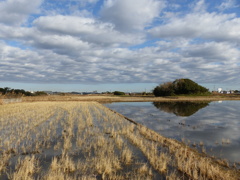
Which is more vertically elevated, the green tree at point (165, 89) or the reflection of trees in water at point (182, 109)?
the green tree at point (165, 89)

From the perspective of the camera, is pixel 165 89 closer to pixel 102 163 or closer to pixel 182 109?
pixel 182 109

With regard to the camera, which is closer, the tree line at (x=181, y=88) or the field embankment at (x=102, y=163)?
the field embankment at (x=102, y=163)

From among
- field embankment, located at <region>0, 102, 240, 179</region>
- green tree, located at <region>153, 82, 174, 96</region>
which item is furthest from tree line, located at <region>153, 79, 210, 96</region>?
field embankment, located at <region>0, 102, 240, 179</region>

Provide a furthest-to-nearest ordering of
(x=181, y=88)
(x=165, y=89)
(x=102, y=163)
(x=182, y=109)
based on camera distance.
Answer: (x=165, y=89)
(x=181, y=88)
(x=182, y=109)
(x=102, y=163)

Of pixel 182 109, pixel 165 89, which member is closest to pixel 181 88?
pixel 165 89

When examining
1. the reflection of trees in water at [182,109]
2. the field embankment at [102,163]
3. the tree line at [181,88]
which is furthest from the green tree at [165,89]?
the field embankment at [102,163]

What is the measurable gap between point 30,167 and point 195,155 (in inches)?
251

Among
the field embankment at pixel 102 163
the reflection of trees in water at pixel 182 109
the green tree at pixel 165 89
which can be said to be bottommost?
the field embankment at pixel 102 163

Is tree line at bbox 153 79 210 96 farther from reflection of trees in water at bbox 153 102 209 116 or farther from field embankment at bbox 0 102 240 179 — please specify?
field embankment at bbox 0 102 240 179

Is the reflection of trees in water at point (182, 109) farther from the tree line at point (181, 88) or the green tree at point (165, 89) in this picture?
the green tree at point (165, 89)

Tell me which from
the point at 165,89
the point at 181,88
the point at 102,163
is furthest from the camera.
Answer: the point at 165,89

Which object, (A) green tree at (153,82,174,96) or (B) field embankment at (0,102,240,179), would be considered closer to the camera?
(B) field embankment at (0,102,240,179)

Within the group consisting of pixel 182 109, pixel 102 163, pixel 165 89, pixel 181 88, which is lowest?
pixel 102 163

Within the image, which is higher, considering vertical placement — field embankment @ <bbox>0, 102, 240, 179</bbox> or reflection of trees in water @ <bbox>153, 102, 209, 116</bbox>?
reflection of trees in water @ <bbox>153, 102, 209, 116</bbox>
